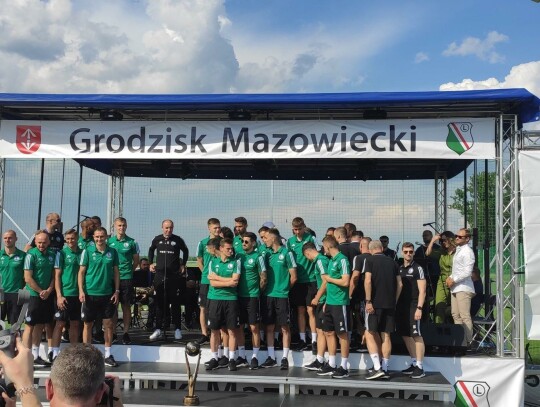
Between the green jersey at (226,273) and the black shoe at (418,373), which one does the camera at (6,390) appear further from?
the black shoe at (418,373)

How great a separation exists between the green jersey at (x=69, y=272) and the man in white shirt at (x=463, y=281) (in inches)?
199

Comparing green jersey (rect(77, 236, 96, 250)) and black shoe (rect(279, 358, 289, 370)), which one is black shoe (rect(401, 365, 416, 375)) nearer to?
black shoe (rect(279, 358, 289, 370))

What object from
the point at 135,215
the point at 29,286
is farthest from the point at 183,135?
the point at 135,215

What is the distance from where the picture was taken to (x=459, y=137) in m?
7.14

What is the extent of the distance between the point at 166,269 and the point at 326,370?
9.42 ft

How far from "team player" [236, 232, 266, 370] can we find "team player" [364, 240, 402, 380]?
1366mm

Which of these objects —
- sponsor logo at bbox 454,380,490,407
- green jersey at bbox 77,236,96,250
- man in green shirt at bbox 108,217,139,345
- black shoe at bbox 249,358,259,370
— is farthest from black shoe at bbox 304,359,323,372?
green jersey at bbox 77,236,96,250

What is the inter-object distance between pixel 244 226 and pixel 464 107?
11.3 ft

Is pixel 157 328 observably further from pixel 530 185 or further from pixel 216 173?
pixel 530 185

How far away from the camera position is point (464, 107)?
7.38 metres

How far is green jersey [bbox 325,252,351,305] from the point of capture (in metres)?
6.52

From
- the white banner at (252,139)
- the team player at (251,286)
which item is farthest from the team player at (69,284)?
the team player at (251,286)

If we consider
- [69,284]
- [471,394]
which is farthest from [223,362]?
[471,394]

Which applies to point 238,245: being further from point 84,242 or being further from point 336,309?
point 84,242
